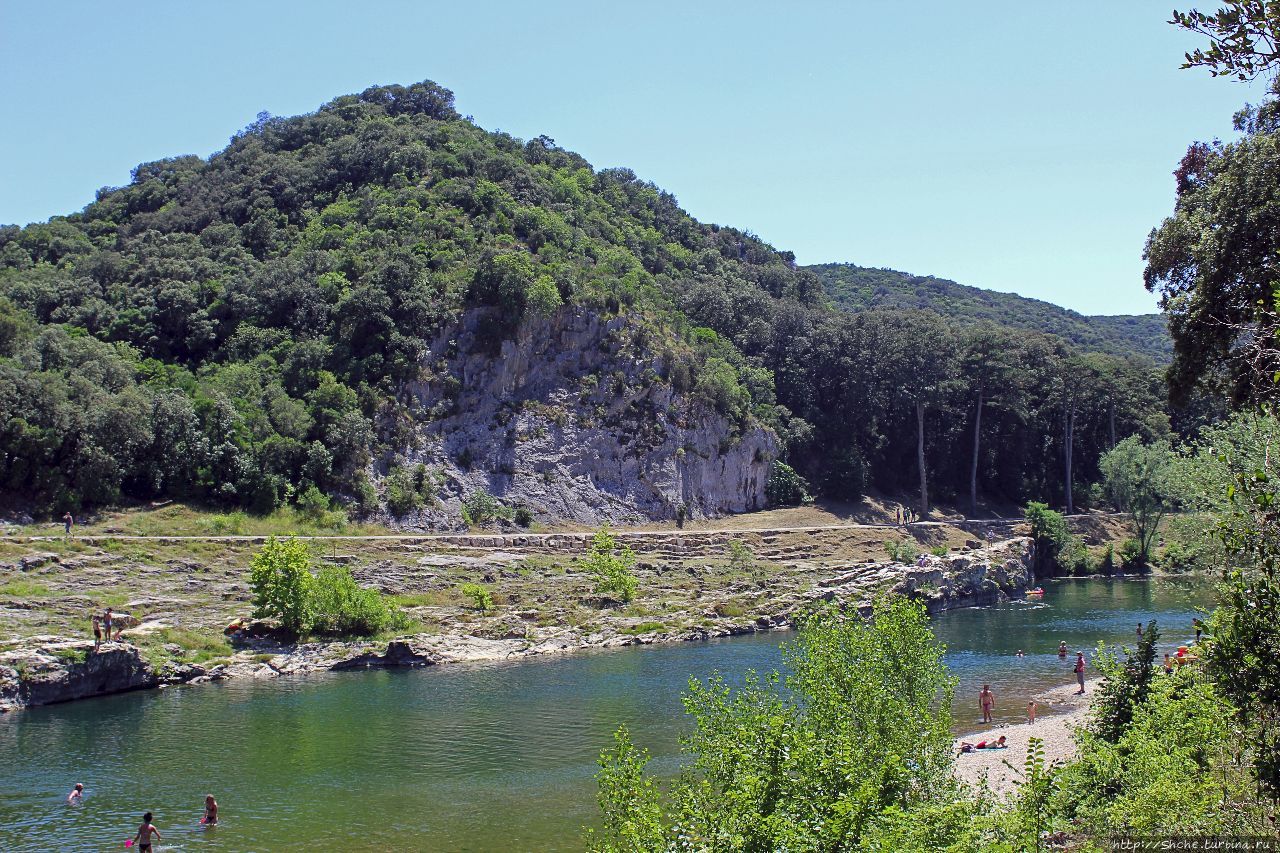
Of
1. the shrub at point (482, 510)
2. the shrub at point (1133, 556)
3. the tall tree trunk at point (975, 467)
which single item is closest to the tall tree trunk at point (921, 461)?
the tall tree trunk at point (975, 467)

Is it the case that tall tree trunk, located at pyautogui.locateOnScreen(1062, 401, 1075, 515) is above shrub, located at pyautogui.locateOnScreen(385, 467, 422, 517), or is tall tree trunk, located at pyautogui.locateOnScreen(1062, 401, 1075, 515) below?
above

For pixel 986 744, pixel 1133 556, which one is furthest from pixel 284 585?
pixel 1133 556

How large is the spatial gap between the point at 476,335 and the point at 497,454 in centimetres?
1131

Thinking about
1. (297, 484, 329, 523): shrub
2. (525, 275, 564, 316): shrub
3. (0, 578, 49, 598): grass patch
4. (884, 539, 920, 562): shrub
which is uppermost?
(525, 275, 564, 316): shrub

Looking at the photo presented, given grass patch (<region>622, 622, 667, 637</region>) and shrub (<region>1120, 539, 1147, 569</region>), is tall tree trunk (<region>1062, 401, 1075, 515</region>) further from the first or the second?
grass patch (<region>622, 622, 667, 637</region>)

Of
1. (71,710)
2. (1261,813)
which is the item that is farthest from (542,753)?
(1261,813)

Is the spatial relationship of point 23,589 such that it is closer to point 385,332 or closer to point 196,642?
point 196,642

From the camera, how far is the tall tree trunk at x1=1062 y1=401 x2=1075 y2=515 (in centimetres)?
10250

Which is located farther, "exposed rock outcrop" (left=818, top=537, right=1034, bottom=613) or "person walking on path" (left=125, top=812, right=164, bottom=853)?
"exposed rock outcrop" (left=818, top=537, right=1034, bottom=613)

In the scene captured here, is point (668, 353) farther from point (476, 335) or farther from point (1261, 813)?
point (1261, 813)

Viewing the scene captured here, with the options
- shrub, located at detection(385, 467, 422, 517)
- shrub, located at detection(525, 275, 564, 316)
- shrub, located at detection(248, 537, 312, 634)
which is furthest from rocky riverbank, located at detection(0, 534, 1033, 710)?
shrub, located at detection(525, 275, 564, 316)

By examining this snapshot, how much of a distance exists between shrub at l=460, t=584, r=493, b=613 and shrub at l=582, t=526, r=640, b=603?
779 centimetres

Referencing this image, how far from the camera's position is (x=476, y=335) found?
85.2 m

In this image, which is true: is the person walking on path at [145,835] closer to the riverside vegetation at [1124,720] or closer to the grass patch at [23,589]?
the riverside vegetation at [1124,720]
